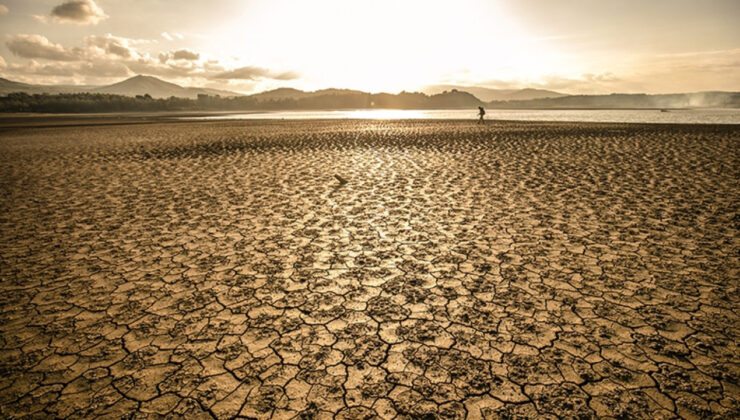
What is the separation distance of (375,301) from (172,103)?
432ft

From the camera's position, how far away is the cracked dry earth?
290 centimetres

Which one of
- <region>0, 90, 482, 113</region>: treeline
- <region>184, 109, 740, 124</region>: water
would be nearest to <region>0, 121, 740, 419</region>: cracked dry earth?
<region>184, 109, 740, 124</region>: water

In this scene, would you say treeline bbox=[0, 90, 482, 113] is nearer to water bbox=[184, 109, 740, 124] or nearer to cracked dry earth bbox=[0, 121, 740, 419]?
water bbox=[184, 109, 740, 124]

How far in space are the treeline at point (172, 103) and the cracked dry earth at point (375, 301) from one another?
98.5 metres

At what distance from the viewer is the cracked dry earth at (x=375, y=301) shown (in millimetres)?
2902

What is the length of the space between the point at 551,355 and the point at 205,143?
22.2 meters

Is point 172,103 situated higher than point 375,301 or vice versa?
point 172,103

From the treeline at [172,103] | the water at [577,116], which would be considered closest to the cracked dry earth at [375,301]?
the water at [577,116]

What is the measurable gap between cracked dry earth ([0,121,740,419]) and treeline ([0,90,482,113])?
9853cm

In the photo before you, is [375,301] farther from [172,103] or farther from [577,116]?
[172,103]

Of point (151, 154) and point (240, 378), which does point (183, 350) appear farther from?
point (151, 154)

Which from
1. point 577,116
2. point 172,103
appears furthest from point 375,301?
point 172,103

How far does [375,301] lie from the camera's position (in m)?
4.34

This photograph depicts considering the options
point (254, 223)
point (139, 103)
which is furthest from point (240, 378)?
point (139, 103)
